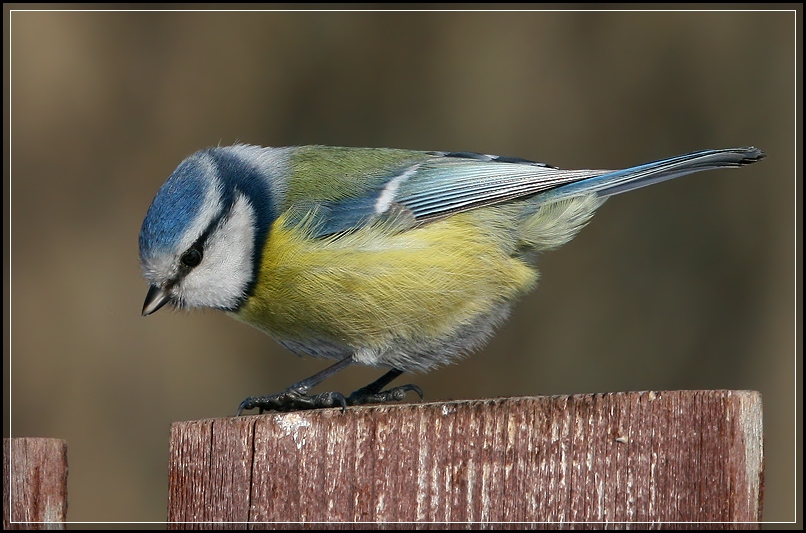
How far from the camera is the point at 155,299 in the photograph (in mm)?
3211

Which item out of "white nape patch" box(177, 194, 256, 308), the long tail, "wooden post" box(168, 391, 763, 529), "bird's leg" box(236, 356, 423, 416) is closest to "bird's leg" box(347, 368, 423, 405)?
"bird's leg" box(236, 356, 423, 416)

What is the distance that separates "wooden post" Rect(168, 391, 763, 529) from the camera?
1.87 m

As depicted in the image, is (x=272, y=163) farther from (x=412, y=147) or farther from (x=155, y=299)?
(x=412, y=147)

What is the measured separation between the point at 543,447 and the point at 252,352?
12.3 feet

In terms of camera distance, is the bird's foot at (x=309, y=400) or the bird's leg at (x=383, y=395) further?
the bird's leg at (x=383, y=395)

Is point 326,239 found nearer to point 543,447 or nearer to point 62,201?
point 543,447

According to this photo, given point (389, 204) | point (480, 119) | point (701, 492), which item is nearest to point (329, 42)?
point (480, 119)

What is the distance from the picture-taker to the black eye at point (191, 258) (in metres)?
3.14

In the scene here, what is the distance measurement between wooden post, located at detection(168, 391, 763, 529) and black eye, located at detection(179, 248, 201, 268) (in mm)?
1156

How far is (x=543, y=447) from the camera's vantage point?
193 cm

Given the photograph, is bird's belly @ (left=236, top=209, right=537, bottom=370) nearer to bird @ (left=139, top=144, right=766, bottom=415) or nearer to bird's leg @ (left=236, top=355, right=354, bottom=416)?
bird @ (left=139, top=144, right=766, bottom=415)

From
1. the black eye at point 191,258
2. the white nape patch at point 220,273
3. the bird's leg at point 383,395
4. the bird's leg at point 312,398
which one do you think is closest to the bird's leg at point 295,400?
the bird's leg at point 312,398

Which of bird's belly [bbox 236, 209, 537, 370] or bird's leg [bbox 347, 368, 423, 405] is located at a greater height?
bird's belly [bbox 236, 209, 537, 370]

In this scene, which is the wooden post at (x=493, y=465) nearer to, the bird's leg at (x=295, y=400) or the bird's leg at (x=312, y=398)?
the bird's leg at (x=312, y=398)
